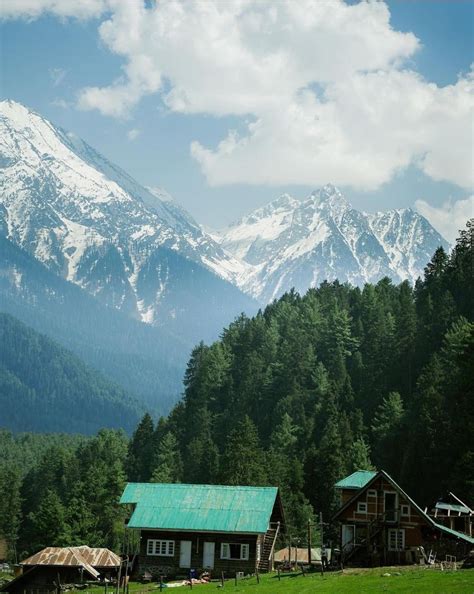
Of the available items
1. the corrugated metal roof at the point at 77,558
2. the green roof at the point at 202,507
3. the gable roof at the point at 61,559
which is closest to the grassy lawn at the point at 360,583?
the green roof at the point at 202,507

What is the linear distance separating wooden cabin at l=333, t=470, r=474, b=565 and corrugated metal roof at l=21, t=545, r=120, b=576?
22029mm

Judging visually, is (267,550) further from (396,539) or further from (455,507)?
(455,507)

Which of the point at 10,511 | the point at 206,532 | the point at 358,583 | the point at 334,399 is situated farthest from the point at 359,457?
the point at 10,511

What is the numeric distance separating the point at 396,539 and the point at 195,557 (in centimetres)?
1692

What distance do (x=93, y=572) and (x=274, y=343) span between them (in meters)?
99.3

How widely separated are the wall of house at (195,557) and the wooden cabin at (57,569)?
16.7 feet

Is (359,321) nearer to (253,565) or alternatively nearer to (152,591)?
(253,565)

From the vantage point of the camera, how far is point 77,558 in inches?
3201

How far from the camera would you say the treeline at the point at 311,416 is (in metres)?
108

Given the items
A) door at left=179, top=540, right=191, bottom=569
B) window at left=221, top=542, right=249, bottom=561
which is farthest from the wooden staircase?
door at left=179, top=540, right=191, bottom=569

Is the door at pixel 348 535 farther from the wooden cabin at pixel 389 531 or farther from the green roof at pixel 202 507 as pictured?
the green roof at pixel 202 507

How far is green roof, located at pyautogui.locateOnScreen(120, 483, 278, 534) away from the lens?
251ft

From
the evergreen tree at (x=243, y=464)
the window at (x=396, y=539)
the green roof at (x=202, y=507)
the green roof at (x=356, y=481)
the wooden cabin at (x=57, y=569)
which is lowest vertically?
the wooden cabin at (x=57, y=569)

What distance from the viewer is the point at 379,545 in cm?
7225
